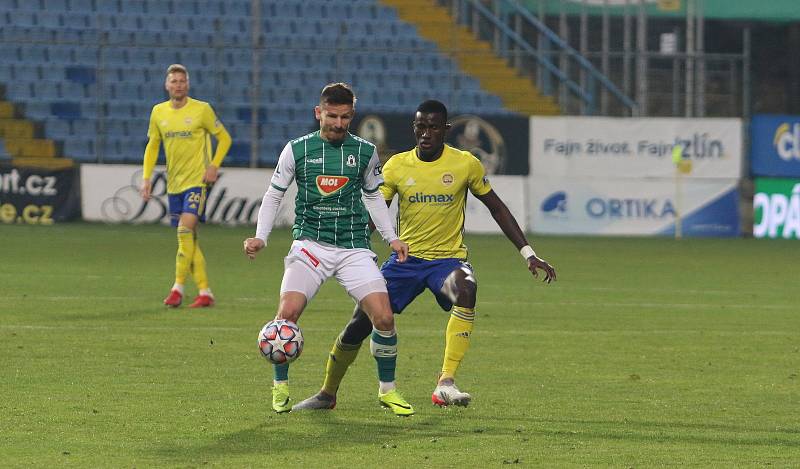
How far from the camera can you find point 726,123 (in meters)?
28.5

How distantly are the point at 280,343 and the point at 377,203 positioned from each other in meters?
1.08

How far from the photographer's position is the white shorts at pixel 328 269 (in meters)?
8.28

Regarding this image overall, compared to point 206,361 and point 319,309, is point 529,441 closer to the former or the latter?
point 206,361

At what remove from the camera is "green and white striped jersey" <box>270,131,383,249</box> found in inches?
328

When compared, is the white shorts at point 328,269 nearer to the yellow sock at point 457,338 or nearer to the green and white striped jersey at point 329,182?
the green and white striped jersey at point 329,182

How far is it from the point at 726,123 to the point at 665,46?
5857mm

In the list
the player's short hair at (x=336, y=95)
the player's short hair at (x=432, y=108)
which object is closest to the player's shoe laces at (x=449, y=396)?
the player's short hair at (x=432, y=108)

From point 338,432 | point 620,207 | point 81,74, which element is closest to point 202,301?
point 338,432

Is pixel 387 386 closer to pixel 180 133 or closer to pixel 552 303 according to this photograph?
pixel 180 133

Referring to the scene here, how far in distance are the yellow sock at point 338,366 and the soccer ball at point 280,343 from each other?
61 centimetres

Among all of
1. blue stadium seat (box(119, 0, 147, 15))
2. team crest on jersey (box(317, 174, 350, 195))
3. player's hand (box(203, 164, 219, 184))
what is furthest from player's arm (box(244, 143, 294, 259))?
blue stadium seat (box(119, 0, 147, 15))

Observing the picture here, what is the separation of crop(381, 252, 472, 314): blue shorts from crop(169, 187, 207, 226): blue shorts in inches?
232

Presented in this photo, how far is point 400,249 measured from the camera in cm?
833

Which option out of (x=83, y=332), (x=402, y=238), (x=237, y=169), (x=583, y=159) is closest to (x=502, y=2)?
(x=583, y=159)
